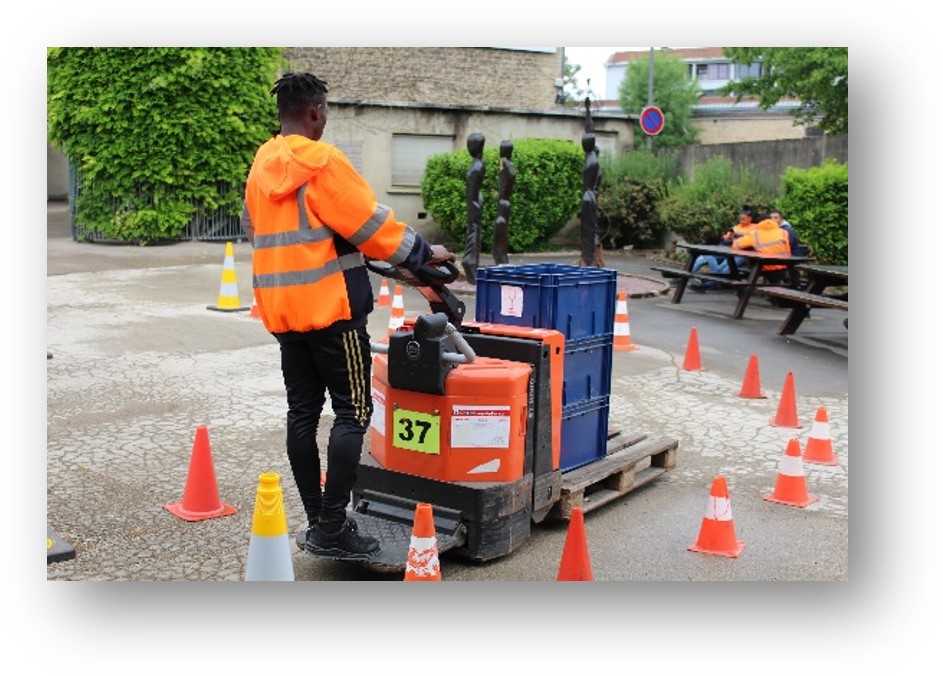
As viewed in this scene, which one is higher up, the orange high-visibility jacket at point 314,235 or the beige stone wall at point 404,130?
the beige stone wall at point 404,130

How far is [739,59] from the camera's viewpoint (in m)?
14.9

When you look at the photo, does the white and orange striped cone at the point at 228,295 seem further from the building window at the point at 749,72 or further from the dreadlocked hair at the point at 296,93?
the building window at the point at 749,72

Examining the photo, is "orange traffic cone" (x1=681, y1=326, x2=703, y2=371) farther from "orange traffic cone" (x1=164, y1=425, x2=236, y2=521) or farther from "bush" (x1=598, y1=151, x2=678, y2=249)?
"bush" (x1=598, y1=151, x2=678, y2=249)

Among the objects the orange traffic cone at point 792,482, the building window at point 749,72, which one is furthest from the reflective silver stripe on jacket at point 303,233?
the building window at point 749,72

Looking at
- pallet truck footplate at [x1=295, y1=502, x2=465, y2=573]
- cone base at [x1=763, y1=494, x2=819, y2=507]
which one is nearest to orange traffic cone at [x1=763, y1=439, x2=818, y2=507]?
cone base at [x1=763, y1=494, x2=819, y2=507]

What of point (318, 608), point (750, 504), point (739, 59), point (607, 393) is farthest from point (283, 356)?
point (739, 59)

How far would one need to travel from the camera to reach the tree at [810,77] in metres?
13.6

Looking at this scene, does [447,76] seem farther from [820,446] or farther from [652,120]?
[820,446]

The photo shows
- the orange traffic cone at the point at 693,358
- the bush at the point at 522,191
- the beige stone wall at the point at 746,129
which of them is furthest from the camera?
the beige stone wall at the point at 746,129

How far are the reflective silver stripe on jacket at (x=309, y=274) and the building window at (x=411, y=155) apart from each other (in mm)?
15592

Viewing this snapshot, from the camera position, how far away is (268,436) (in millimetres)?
6488

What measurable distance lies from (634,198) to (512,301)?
46.5 ft

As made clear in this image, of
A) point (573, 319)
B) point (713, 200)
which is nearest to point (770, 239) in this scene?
point (713, 200)

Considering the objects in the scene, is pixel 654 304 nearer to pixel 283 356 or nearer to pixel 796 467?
pixel 796 467
